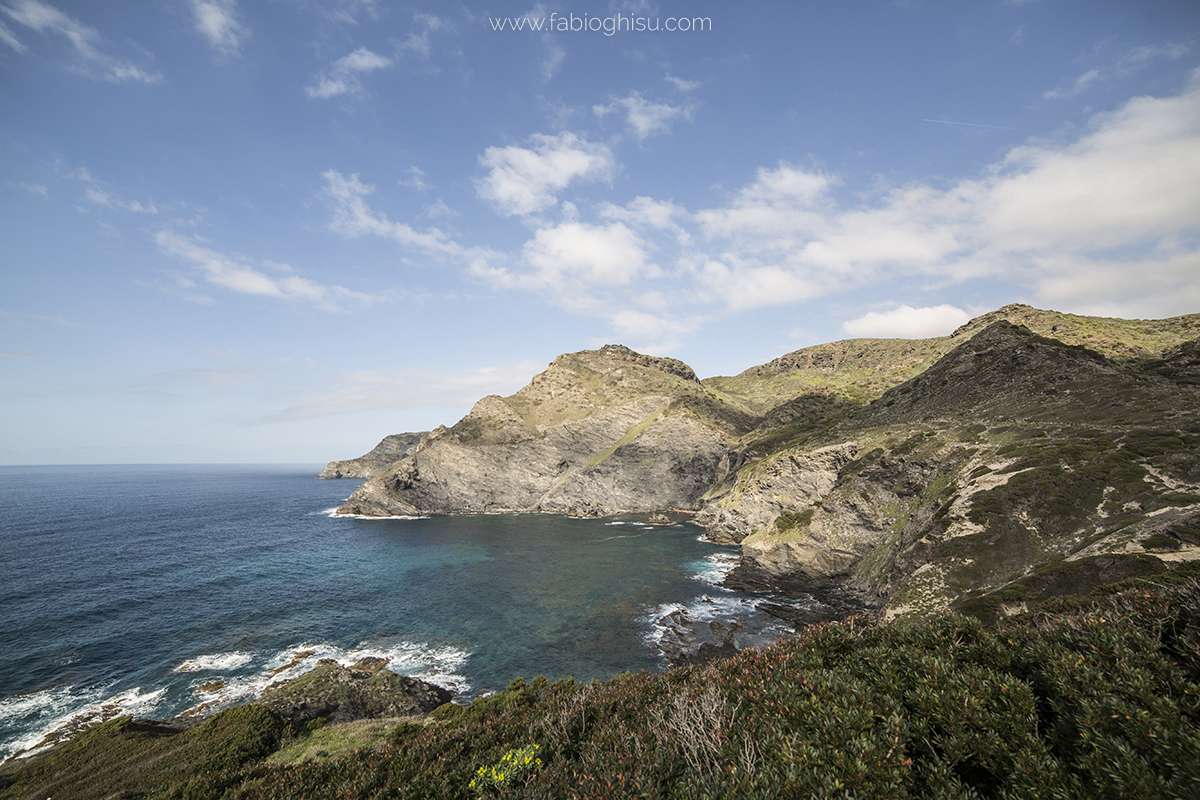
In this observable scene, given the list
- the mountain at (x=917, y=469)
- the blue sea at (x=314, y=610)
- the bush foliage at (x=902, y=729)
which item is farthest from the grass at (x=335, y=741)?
the mountain at (x=917, y=469)

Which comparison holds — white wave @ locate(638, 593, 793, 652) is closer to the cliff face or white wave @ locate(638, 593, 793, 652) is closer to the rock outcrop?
the rock outcrop

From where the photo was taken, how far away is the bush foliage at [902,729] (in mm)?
7918

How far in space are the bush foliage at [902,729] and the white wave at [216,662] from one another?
34.2 meters

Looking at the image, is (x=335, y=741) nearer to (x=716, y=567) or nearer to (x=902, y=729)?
(x=902, y=729)

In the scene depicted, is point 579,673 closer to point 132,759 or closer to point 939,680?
point 132,759

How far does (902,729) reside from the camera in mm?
9188

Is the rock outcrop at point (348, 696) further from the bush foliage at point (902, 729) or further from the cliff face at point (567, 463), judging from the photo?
the cliff face at point (567, 463)

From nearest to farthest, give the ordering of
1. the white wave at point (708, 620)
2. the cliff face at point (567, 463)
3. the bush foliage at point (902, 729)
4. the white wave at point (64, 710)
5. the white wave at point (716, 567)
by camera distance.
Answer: the bush foliage at point (902, 729) → the white wave at point (64, 710) → the white wave at point (708, 620) → the white wave at point (716, 567) → the cliff face at point (567, 463)

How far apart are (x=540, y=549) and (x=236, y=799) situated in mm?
70646

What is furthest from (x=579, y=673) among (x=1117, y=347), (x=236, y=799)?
(x=1117, y=347)

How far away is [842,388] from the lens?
144 metres

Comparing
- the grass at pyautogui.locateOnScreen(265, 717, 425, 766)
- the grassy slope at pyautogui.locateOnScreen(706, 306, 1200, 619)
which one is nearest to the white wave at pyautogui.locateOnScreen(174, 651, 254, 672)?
the grass at pyautogui.locateOnScreen(265, 717, 425, 766)

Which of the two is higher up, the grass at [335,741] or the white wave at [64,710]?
the grass at [335,741]

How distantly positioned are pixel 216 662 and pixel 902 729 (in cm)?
5646
